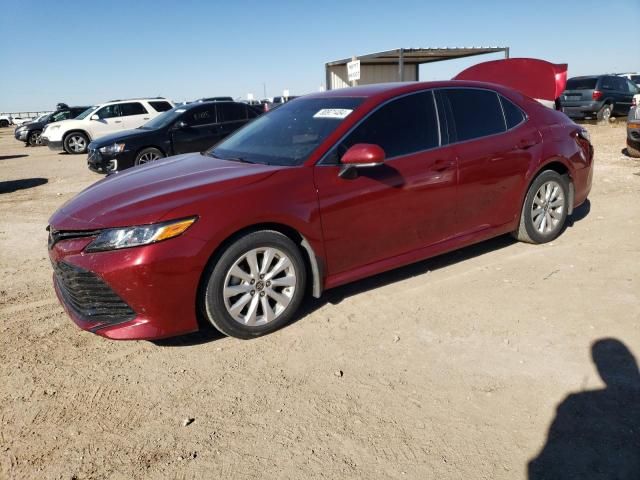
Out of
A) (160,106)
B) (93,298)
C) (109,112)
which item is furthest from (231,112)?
(93,298)

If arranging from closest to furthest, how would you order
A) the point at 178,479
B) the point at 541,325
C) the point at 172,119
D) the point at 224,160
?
the point at 178,479, the point at 541,325, the point at 224,160, the point at 172,119

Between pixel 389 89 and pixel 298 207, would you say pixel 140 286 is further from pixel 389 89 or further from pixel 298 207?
pixel 389 89

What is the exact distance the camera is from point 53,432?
8.42 feet

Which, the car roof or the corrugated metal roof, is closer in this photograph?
the car roof

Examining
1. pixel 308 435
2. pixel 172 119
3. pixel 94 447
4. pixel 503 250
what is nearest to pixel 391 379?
pixel 308 435

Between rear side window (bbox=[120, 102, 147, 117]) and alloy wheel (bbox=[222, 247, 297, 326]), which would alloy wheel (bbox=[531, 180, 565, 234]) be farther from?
rear side window (bbox=[120, 102, 147, 117])

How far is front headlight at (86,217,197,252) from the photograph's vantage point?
2949mm

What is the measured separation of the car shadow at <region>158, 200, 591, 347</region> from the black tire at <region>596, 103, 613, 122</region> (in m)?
13.5

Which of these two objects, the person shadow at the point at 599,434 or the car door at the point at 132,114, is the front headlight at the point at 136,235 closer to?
the person shadow at the point at 599,434

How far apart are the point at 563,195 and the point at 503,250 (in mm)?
824

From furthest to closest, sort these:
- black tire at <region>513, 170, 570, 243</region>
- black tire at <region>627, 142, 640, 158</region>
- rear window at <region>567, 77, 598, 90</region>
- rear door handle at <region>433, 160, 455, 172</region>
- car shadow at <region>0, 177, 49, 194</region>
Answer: rear window at <region>567, 77, 598, 90</region> < car shadow at <region>0, 177, 49, 194</region> < black tire at <region>627, 142, 640, 158</region> < black tire at <region>513, 170, 570, 243</region> < rear door handle at <region>433, 160, 455, 172</region>

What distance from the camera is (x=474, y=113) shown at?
437cm

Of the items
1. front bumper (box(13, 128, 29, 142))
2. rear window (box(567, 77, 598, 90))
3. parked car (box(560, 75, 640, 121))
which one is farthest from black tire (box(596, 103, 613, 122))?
front bumper (box(13, 128, 29, 142))

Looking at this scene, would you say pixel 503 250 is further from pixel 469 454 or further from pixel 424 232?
pixel 469 454
